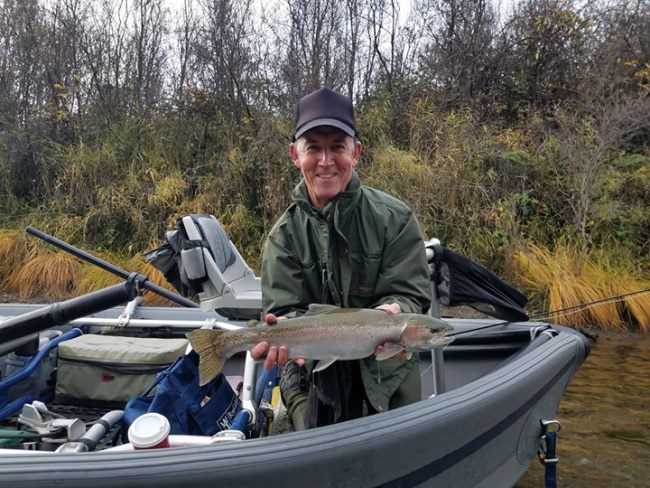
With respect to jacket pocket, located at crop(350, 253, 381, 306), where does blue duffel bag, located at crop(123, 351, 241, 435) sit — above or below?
below

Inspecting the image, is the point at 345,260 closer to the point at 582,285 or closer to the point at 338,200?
the point at 338,200

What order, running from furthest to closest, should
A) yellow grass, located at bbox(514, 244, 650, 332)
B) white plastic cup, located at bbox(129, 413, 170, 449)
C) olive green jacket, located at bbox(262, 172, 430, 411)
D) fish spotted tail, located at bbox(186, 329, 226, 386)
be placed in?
yellow grass, located at bbox(514, 244, 650, 332), olive green jacket, located at bbox(262, 172, 430, 411), fish spotted tail, located at bbox(186, 329, 226, 386), white plastic cup, located at bbox(129, 413, 170, 449)

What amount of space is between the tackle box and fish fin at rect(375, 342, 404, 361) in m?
1.80

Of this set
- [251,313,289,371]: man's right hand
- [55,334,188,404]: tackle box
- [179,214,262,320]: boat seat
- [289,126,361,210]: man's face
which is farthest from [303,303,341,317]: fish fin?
[179,214,262,320]: boat seat

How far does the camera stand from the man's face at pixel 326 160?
2793mm

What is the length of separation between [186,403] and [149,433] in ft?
1.98

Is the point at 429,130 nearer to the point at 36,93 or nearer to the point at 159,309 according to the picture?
the point at 159,309

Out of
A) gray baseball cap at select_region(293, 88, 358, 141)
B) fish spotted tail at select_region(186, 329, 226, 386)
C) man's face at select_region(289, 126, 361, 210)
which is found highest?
gray baseball cap at select_region(293, 88, 358, 141)

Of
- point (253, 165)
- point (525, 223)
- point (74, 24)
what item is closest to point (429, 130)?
point (525, 223)

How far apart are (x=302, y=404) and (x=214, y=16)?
12.0 meters

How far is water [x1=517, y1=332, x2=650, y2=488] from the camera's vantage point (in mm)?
4043

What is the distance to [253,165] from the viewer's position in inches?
438

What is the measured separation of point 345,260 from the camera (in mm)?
2846

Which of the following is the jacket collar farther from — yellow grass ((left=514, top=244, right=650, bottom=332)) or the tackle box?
yellow grass ((left=514, top=244, right=650, bottom=332))
